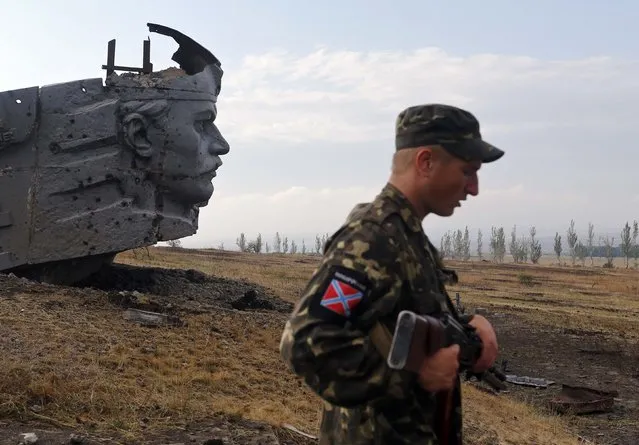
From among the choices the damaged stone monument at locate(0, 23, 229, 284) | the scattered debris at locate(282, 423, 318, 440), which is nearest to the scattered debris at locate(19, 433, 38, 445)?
the scattered debris at locate(282, 423, 318, 440)

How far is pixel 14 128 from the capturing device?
31.9ft

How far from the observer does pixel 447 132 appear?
2578mm

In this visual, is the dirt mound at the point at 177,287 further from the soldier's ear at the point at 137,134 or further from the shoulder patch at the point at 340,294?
the shoulder patch at the point at 340,294

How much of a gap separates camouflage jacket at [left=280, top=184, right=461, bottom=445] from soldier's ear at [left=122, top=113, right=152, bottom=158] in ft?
26.2

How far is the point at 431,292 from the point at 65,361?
4.72 meters

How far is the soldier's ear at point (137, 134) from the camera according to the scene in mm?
10086

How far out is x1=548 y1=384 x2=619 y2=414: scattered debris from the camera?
9691 millimetres

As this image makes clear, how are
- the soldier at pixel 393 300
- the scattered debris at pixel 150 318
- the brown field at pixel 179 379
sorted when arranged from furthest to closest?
the scattered debris at pixel 150 318, the brown field at pixel 179 379, the soldier at pixel 393 300

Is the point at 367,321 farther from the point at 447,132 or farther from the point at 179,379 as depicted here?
the point at 179,379

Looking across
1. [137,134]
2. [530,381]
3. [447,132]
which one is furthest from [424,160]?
[530,381]

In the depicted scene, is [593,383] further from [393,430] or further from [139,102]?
[393,430]

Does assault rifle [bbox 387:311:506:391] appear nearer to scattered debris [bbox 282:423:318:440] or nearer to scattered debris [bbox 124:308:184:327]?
scattered debris [bbox 282:423:318:440]

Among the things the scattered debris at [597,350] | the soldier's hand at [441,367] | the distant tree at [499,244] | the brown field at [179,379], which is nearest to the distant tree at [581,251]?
the distant tree at [499,244]

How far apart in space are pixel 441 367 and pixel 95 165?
28.0 feet
